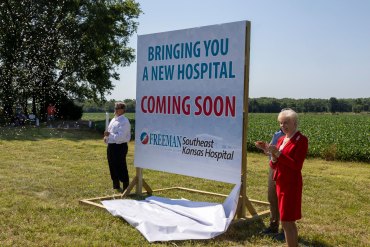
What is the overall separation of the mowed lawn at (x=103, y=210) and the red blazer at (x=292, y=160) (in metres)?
1.37

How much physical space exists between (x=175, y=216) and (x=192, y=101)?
1908 mm

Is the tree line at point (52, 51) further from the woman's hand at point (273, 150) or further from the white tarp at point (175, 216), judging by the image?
the woman's hand at point (273, 150)

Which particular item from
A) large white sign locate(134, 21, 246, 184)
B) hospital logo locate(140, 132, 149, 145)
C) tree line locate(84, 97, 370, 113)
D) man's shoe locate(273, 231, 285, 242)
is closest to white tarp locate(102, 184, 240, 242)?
large white sign locate(134, 21, 246, 184)

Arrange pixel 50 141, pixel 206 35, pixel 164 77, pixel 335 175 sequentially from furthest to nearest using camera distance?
pixel 50 141
pixel 335 175
pixel 164 77
pixel 206 35

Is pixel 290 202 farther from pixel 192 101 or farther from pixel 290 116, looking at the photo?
pixel 192 101

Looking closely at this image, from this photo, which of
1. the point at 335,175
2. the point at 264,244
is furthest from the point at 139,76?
the point at 335,175

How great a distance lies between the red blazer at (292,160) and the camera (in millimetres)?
4539

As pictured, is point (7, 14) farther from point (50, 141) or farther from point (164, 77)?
point (164, 77)

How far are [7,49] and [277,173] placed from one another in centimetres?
2963

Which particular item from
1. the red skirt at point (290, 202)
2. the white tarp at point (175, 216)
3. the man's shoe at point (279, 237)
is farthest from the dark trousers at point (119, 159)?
the red skirt at point (290, 202)

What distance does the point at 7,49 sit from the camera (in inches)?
1197

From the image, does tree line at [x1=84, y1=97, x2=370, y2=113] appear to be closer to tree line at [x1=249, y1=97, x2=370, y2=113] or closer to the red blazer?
tree line at [x1=249, y1=97, x2=370, y2=113]

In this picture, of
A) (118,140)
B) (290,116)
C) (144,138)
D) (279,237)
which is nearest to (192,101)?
(144,138)

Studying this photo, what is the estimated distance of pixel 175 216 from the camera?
6656 mm
